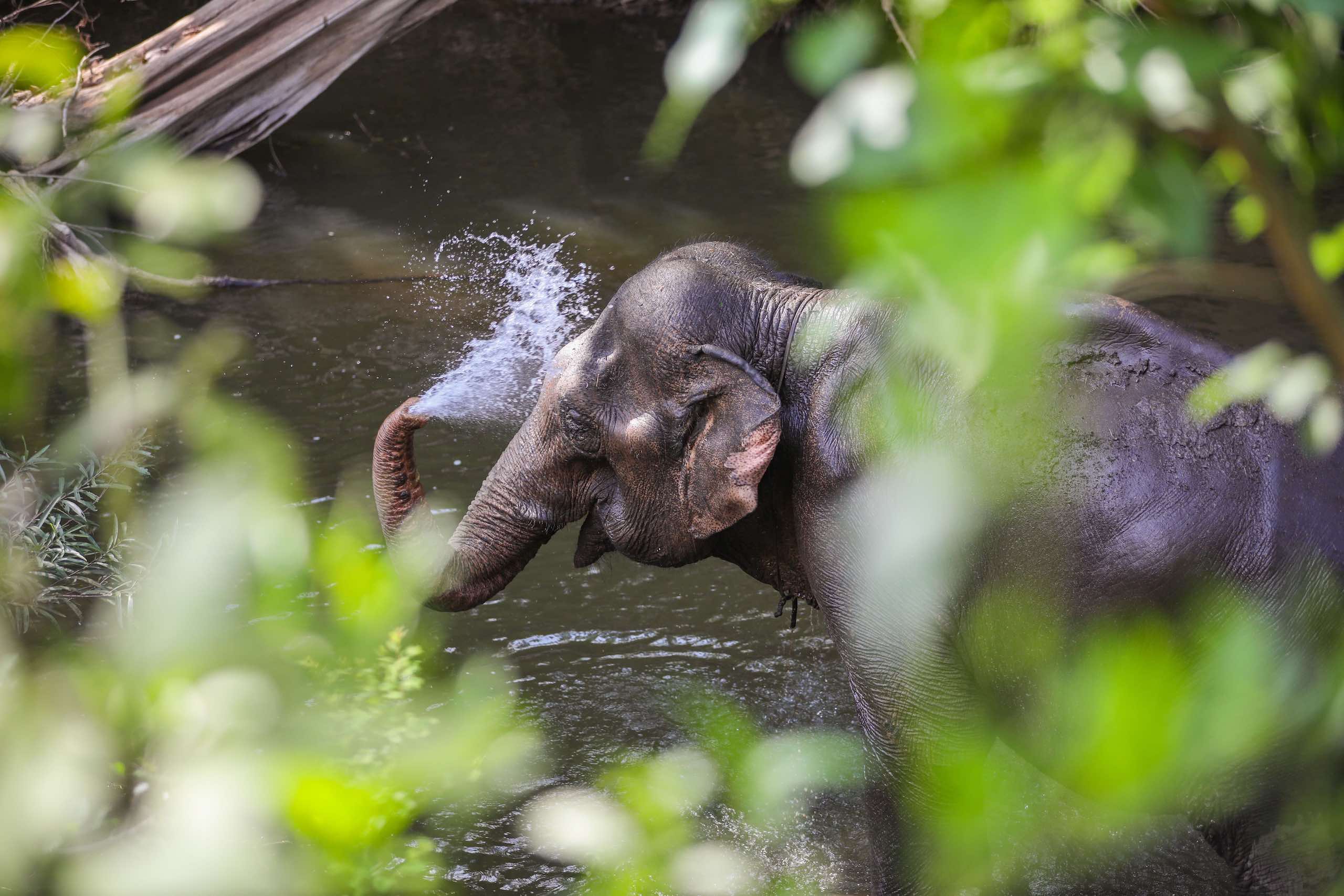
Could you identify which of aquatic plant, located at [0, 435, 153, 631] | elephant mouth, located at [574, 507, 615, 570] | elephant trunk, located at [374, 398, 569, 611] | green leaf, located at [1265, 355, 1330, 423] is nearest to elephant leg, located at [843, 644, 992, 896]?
elephant mouth, located at [574, 507, 615, 570]

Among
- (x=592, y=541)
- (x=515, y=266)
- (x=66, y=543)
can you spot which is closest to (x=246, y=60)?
(x=515, y=266)

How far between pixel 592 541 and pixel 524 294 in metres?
4.50

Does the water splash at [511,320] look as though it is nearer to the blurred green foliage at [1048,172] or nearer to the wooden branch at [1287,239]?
the blurred green foliage at [1048,172]

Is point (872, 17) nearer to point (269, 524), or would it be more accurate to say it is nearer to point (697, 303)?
point (269, 524)

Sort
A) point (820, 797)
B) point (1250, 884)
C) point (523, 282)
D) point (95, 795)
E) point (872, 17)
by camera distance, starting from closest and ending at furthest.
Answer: point (872, 17) → point (95, 795) → point (1250, 884) → point (820, 797) → point (523, 282)

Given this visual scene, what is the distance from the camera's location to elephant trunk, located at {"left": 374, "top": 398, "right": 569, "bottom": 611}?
3.65 metres

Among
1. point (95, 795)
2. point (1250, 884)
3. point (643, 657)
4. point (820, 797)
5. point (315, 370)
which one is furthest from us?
point (315, 370)

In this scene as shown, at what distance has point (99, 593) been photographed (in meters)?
4.39

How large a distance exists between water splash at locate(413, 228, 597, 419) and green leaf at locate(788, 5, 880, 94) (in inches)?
238

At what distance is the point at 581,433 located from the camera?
350cm

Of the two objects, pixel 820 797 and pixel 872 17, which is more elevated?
pixel 872 17

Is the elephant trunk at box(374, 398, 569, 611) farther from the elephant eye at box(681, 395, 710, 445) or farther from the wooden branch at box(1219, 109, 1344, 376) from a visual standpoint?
the wooden branch at box(1219, 109, 1344, 376)

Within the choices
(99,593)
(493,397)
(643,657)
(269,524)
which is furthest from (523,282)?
(269,524)

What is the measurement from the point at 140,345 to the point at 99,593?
326 cm
